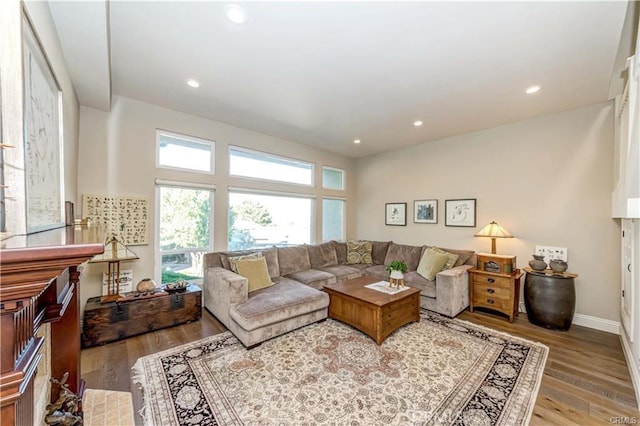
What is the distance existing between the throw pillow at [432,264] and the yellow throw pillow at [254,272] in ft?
7.56

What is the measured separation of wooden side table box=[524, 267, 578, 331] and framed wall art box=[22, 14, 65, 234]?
14.8 ft

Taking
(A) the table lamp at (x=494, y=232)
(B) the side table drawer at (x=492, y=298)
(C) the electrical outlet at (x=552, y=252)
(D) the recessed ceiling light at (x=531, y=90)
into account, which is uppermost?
(D) the recessed ceiling light at (x=531, y=90)

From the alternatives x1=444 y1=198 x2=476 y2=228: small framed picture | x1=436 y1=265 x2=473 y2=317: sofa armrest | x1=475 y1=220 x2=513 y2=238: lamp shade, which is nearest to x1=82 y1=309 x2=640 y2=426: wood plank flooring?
x1=436 y1=265 x2=473 y2=317: sofa armrest

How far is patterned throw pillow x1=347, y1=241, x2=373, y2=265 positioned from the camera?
4941 millimetres

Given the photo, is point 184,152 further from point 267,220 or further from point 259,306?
point 259,306

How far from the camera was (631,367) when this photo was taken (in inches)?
86.7

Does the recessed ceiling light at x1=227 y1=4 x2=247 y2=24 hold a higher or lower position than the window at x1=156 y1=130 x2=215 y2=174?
higher

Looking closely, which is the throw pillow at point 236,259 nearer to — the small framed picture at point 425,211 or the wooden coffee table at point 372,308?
the wooden coffee table at point 372,308

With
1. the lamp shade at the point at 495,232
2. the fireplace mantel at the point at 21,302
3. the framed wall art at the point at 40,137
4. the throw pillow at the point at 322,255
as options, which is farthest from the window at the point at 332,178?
the fireplace mantel at the point at 21,302

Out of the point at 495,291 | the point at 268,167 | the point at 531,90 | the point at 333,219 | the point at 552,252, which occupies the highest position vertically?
the point at 531,90

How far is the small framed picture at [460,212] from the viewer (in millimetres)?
4125

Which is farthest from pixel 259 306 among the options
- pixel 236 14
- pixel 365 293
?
pixel 236 14

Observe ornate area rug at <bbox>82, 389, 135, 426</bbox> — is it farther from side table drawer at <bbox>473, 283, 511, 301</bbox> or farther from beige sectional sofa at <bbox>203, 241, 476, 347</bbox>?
side table drawer at <bbox>473, 283, 511, 301</bbox>

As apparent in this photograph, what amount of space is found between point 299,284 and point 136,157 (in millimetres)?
2664
